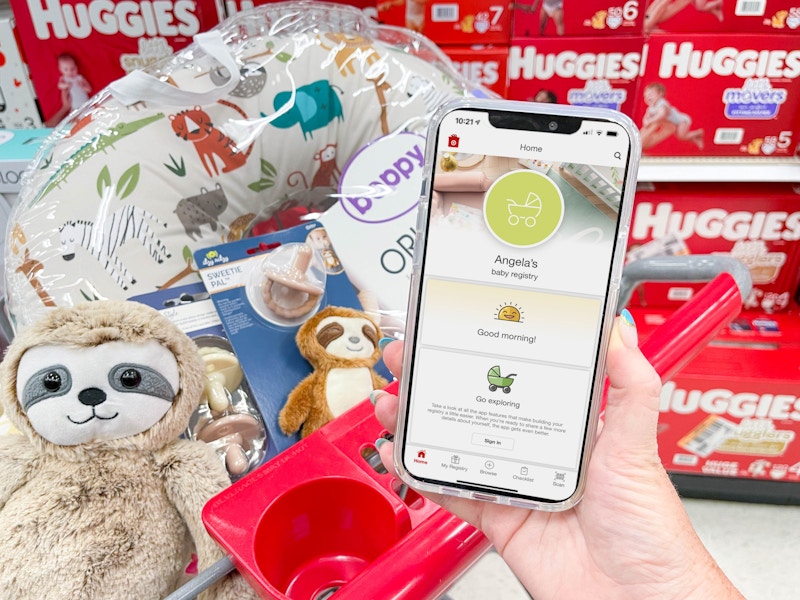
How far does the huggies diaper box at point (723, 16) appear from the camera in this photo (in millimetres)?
949

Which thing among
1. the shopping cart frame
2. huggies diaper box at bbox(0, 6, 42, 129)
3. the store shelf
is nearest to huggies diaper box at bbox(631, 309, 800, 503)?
the store shelf

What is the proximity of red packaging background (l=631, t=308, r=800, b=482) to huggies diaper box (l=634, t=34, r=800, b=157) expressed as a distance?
0.32 meters

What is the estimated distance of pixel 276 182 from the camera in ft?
2.59

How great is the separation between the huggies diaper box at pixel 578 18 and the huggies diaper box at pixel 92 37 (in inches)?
18.2

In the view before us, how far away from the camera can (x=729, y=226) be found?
1137 millimetres

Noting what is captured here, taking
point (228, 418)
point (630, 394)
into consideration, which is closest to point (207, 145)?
point (228, 418)

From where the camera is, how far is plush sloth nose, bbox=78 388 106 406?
47 cm

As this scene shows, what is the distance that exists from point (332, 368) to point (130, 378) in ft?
0.64

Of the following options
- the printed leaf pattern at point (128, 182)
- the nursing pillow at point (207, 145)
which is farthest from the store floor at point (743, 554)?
the printed leaf pattern at point (128, 182)

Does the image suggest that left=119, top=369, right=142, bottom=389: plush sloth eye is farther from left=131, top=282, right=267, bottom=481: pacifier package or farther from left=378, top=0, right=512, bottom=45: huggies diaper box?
left=378, top=0, right=512, bottom=45: huggies diaper box

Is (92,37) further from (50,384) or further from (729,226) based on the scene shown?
(729,226)

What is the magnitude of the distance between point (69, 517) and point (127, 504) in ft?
0.13

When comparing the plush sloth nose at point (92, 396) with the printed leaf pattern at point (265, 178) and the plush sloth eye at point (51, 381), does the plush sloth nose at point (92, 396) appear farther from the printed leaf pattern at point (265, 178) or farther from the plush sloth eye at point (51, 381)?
the printed leaf pattern at point (265, 178)

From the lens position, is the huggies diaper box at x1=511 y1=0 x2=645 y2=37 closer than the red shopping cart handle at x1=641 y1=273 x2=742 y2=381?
No
